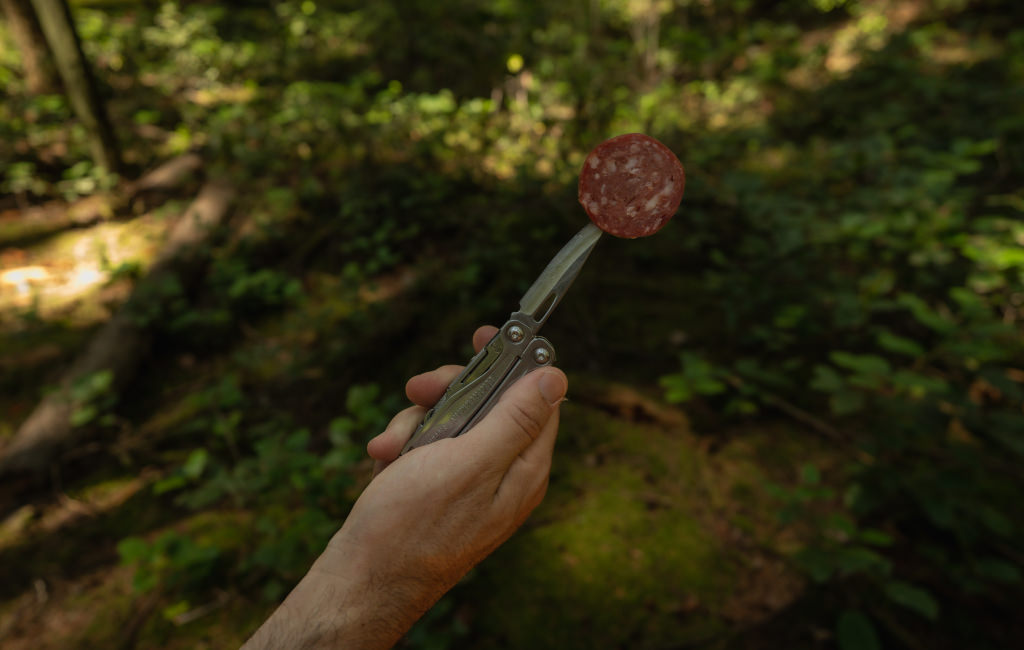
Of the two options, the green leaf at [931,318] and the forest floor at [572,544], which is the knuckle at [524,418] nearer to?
the forest floor at [572,544]

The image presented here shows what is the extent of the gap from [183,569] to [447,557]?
5.99 ft

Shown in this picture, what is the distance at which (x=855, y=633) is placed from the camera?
5.97ft

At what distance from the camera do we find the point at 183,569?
2.32 m

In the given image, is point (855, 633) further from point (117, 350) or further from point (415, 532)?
point (117, 350)

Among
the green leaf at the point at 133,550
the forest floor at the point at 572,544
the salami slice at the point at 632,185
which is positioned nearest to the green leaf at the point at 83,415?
the forest floor at the point at 572,544

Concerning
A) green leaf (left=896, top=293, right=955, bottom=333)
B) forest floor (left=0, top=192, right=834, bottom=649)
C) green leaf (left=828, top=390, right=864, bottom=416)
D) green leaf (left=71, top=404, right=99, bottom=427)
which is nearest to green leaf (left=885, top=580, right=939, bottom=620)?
forest floor (left=0, top=192, right=834, bottom=649)

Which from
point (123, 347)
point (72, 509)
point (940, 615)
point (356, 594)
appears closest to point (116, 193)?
point (123, 347)

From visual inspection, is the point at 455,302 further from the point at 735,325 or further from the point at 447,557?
the point at 447,557

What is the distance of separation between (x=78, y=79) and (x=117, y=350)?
11.4 ft

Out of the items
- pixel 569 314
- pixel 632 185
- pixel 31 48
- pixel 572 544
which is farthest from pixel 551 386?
pixel 31 48

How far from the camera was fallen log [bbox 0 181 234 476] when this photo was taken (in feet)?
10.8

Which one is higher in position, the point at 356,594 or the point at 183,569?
the point at 356,594

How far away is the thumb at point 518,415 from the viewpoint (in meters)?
1.29

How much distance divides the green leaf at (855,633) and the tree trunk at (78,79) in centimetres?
783
